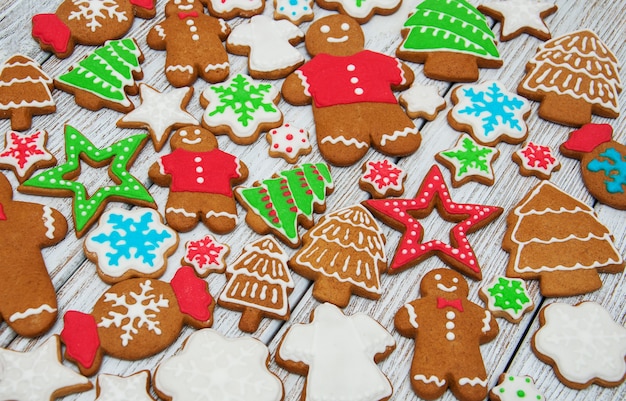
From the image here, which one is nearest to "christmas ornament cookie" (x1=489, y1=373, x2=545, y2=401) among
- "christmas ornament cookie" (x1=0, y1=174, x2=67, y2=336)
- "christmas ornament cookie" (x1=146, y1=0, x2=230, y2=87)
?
"christmas ornament cookie" (x1=0, y1=174, x2=67, y2=336)

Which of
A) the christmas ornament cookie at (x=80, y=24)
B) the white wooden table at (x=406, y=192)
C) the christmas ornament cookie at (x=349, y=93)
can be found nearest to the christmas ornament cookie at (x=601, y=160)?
the white wooden table at (x=406, y=192)

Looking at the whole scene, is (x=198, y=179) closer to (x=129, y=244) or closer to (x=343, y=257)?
(x=129, y=244)

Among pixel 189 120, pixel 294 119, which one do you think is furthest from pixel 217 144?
pixel 294 119

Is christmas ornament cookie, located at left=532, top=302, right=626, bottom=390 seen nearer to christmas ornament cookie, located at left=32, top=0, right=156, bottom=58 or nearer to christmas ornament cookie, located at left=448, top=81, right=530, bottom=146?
christmas ornament cookie, located at left=448, top=81, right=530, bottom=146

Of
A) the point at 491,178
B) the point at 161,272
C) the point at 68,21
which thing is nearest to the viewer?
the point at 161,272

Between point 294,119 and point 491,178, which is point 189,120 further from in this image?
point 491,178

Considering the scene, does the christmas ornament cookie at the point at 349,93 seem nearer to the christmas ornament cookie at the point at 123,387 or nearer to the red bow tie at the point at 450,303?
the red bow tie at the point at 450,303

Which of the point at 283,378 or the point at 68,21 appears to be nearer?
the point at 283,378
